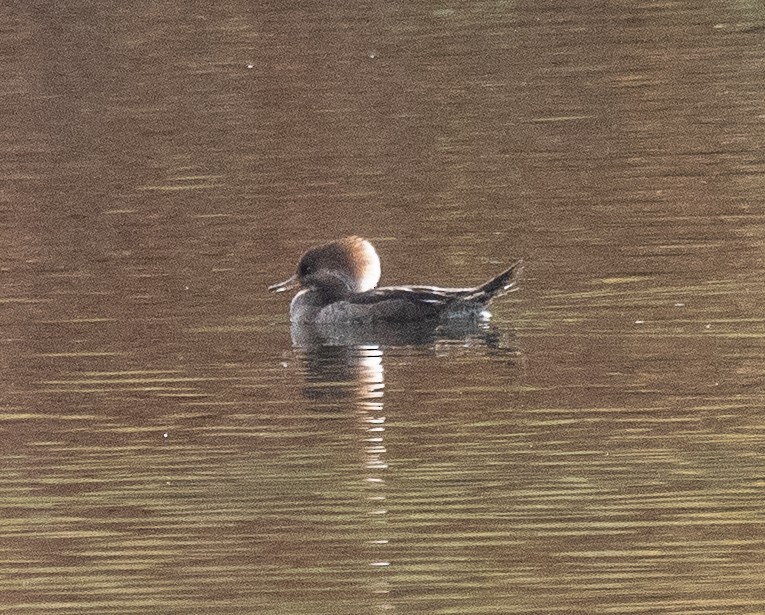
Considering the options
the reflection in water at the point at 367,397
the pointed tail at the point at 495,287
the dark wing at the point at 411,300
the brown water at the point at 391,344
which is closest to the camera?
the brown water at the point at 391,344

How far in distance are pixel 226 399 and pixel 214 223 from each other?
4361 mm

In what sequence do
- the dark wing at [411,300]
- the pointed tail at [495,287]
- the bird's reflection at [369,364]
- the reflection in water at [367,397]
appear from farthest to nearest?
the dark wing at [411,300], the pointed tail at [495,287], the bird's reflection at [369,364], the reflection in water at [367,397]

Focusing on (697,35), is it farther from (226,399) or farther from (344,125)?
(226,399)

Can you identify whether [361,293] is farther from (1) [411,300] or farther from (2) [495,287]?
(2) [495,287]

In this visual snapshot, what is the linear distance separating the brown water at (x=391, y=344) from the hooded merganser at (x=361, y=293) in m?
0.24

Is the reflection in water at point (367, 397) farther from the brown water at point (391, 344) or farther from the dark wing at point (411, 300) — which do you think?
the dark wing at point (411, 300)

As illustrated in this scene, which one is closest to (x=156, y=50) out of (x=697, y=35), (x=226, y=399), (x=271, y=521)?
(x=697, y=35)

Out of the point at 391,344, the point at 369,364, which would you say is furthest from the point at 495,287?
→ the point at 369,364

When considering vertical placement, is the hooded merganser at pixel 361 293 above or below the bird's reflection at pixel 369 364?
above

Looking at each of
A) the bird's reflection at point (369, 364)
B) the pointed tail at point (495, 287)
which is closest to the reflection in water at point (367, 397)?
the bird's reflection at point (369, 364)

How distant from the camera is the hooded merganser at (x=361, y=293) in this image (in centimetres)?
1304

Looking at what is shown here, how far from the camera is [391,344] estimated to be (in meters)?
12.8

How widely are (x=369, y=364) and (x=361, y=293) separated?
1.37 m

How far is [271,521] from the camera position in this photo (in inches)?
365
